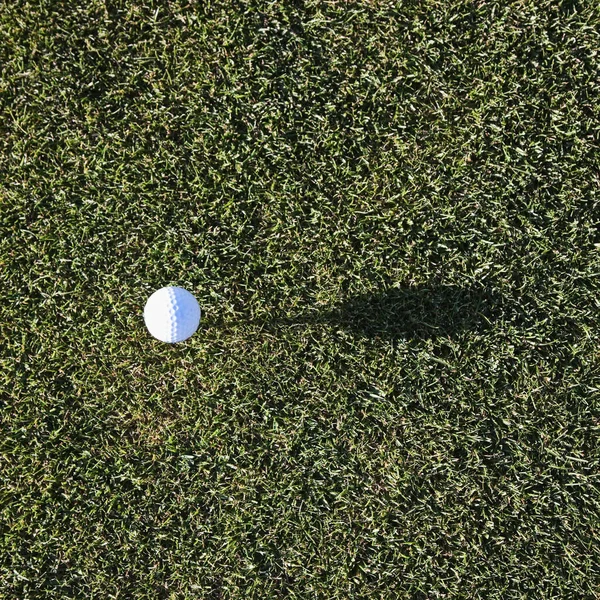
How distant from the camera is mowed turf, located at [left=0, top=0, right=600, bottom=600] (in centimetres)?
344

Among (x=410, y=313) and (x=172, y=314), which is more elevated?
(x=172, y=314)

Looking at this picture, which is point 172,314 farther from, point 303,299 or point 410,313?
point 410,313

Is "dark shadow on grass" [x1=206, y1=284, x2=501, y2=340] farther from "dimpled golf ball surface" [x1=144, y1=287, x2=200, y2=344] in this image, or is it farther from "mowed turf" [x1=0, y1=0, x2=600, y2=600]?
"dimpled golf ball surface" [x1=144, y1=287, x2=200, y2=344]

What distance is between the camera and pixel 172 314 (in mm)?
3047

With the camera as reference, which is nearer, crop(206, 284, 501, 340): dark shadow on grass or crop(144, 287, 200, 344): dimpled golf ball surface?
crop(144, 287, 200, 344): dimpled golf ball surface

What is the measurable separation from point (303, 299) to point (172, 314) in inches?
31.5

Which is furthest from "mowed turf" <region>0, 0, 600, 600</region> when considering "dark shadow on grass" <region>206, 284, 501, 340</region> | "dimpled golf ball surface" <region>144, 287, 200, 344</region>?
"dimpled golf ball surface" <region>144, 287, 200, 344</region>

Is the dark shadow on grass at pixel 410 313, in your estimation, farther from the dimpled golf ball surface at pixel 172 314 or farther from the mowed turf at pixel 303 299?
the dimpled golf ball surface at pixel 172 314

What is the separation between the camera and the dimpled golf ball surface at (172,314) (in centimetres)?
305

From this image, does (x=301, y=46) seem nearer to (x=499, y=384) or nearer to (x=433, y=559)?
(x=499, y=384)

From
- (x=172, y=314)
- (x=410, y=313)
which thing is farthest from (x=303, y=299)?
(x=172, y=314)

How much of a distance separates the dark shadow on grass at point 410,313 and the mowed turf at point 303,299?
0.04ft

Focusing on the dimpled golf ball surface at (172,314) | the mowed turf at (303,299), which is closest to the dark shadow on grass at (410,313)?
the mowed turf at (303,299)

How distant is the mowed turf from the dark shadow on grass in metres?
0.01
